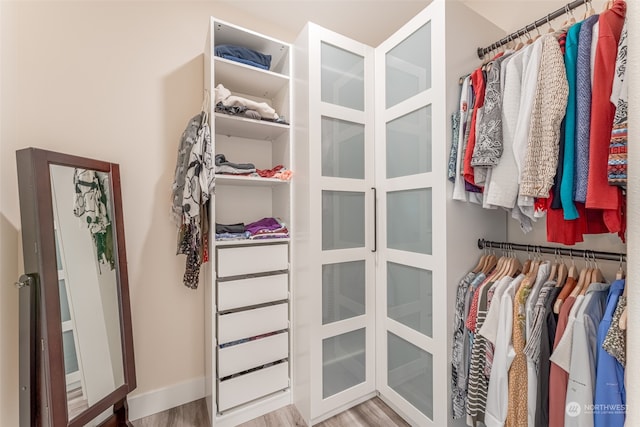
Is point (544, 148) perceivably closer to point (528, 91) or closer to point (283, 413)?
point (528, 91)

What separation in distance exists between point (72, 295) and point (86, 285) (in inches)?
3.1

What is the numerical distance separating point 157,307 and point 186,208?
2.41 feet

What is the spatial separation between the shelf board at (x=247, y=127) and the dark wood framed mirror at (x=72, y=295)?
0.64 metres

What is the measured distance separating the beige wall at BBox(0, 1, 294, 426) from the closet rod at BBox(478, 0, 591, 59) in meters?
1.64

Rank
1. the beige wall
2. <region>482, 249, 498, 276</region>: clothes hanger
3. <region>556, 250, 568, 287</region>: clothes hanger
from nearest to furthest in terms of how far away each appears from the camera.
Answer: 1. <region>556, 250, 568, 287</region>: clothes hanger
2. the beige wall
3. <region>482, 249, 498, 276</region>: clothes hanger

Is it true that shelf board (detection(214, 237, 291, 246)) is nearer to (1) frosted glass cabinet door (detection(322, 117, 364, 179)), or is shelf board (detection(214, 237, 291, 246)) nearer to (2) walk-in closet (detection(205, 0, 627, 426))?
(2) walk-in closet (detection(205, 0, 627, 426))

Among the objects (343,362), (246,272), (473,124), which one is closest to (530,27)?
(473,124)

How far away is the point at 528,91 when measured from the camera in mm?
1170

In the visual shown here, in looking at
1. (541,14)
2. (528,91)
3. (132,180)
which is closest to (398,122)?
(528,91)

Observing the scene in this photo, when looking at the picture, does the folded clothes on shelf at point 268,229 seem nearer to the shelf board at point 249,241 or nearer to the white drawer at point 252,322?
the shelf board at point 249,241

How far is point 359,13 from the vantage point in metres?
2.12

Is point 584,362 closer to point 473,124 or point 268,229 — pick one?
point 473,124

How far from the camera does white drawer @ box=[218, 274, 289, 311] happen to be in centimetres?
164

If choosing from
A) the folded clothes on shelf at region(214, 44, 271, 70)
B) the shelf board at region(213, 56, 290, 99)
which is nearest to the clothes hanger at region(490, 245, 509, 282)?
the shelf board at region(213, 56, 290, 99)
